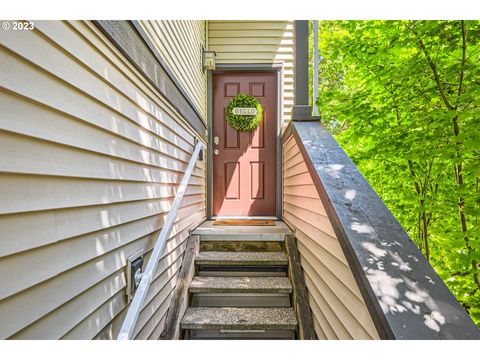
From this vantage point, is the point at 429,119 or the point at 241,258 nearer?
the point at 429,119

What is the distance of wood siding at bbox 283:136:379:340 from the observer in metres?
1.24

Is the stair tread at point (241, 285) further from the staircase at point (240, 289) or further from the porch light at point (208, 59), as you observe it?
the porch light at point (208, 59)

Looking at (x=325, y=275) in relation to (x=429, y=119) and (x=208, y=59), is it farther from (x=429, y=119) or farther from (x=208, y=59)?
(x=208, y=59)

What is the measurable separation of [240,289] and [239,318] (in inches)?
10.0

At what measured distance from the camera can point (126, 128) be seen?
1.42 metres

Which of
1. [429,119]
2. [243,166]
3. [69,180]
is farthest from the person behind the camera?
[243,166]

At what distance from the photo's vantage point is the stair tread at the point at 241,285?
7.70 feet

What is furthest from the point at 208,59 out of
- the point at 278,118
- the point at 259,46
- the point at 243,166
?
the point at 243,166

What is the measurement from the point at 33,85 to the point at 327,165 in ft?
4.87

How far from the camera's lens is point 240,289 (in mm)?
2346

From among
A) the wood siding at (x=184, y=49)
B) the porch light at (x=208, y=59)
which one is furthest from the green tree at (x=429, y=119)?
the porch light at (x=208, y=59)

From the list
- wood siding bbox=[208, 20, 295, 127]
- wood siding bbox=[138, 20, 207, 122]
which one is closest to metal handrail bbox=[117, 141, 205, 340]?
wood siding bbox=[138, 20, 207, 122]

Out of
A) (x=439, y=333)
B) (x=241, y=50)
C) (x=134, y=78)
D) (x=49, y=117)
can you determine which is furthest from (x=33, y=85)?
(x=241, y=50)

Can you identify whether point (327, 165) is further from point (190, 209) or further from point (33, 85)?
point (190, 209)
